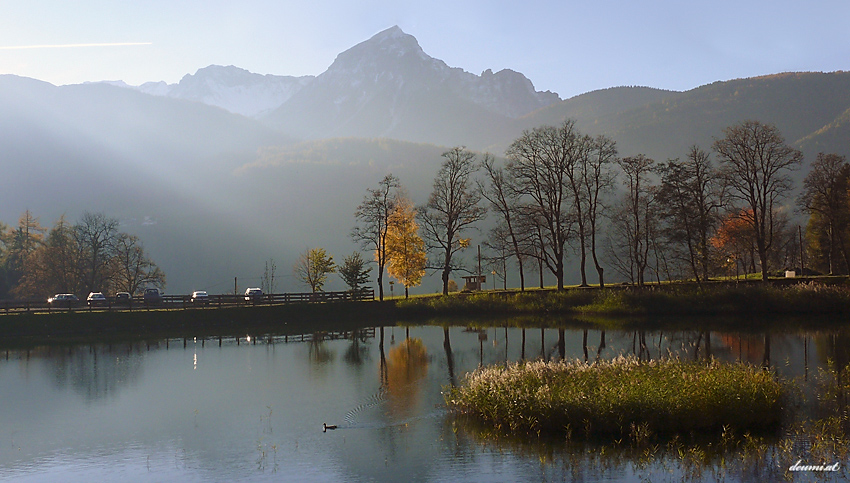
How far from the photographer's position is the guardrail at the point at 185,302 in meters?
55.0

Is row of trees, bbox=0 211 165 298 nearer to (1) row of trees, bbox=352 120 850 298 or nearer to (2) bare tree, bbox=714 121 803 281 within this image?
(1) row of trees, bbox=352 120 850 298

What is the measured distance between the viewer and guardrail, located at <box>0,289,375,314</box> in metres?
55.0

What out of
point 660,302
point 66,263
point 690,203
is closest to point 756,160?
point 690,203

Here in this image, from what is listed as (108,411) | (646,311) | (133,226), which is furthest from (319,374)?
(133,226)

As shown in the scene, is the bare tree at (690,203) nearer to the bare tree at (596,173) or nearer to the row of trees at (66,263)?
the bare tree at (596,173)

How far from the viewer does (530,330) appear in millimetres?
45188

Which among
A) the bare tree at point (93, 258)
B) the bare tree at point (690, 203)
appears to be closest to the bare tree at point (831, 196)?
the bare tree at point (690, 203)

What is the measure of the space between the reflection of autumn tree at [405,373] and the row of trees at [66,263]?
51.5 meters

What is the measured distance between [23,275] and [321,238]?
95.9 meters

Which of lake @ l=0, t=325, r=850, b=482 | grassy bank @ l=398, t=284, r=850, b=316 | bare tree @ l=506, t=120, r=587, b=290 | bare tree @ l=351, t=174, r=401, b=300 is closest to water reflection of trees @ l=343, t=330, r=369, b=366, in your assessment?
lake @ l=0, t=325, r=850, b=482

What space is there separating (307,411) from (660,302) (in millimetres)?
38680

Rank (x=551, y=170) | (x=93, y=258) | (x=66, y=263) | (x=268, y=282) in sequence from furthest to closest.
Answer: (x=268, y=282) → (x=93, y=258) → (x=66, y=263) → (x=551, y=170)

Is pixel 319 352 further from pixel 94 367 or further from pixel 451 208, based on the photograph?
pixel 451 208

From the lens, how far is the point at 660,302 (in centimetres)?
5166
